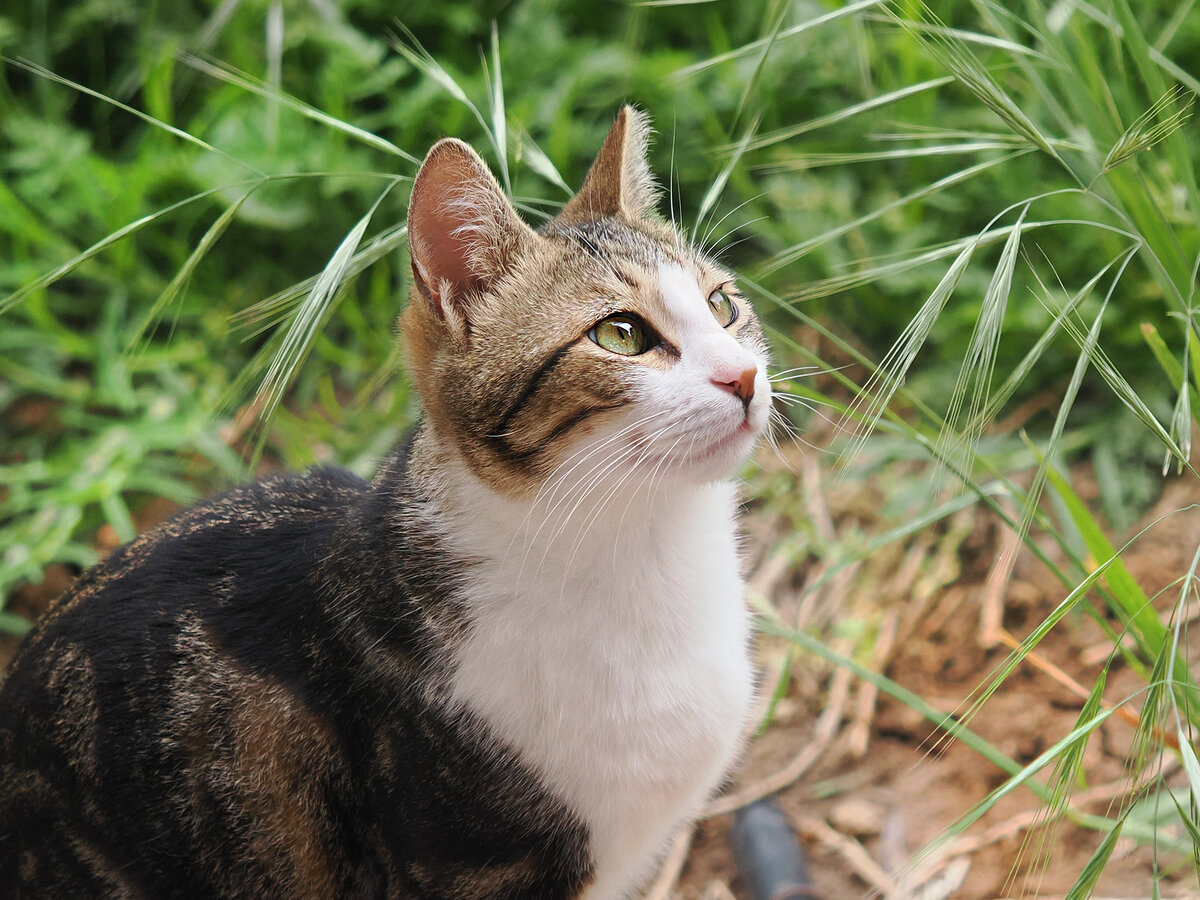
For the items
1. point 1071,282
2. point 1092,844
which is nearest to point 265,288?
point 1071,282

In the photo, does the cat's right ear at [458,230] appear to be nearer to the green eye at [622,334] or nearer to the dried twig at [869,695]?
the green eye at [622,334]

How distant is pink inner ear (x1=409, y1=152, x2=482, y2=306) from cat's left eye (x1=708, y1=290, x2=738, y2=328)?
16.0 inches

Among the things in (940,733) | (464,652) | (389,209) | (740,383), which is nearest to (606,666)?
(464,652)

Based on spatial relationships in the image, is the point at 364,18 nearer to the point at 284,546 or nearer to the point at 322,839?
the point at 284,546

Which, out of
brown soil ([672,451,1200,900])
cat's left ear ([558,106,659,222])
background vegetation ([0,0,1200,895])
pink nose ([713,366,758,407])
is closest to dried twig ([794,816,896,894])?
brown soil ([672,451,1200,900])

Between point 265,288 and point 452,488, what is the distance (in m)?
2.12

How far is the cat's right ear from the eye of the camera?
165 centimetres

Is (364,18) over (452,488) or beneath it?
over

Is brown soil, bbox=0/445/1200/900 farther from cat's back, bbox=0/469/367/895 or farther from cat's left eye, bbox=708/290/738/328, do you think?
cat's back, bbox=0/469/367/895

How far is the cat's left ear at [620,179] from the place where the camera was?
197 centimetres

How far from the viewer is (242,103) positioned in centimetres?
350

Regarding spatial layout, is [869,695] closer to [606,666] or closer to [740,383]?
[606,666]

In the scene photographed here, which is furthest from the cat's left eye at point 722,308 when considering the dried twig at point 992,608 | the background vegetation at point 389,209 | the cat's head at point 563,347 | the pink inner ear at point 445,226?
the dried twig at point 992,608

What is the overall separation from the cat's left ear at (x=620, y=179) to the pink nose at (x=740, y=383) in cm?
53
